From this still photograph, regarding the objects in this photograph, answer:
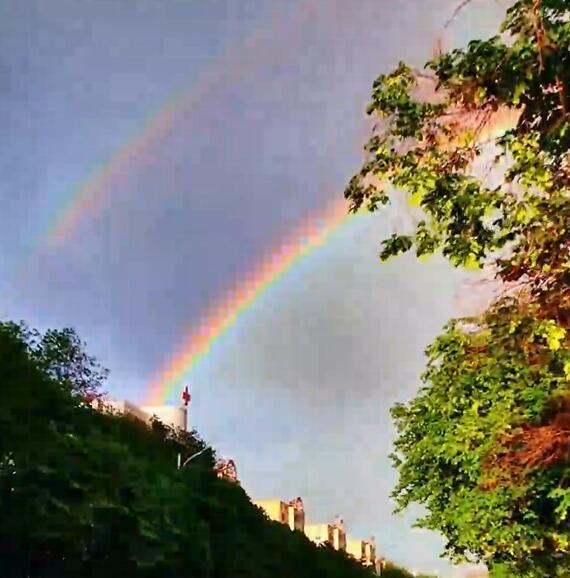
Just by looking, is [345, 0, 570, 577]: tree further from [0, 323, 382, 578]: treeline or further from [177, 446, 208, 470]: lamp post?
[177, 446, 208, 470]: lamp post

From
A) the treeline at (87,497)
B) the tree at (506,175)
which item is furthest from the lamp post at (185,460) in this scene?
the tree at (506,175)

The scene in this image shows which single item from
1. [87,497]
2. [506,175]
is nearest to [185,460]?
[87,497]

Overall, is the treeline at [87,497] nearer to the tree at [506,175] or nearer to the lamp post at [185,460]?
the lamp post at [185,460]

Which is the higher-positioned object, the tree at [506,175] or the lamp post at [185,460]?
the lamp post at [185,460]

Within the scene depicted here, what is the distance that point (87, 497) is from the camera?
2253 cm

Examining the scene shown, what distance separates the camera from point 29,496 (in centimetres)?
2091

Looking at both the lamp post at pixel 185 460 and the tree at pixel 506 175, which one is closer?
the tree at pixel 506 175

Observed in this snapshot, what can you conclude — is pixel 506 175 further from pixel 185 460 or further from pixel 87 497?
pixel 185 460

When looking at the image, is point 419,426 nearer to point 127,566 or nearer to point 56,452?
point 127,566

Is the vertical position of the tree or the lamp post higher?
the lamp post

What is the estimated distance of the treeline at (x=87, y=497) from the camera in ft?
68.9

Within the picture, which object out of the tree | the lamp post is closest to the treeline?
the lamp post

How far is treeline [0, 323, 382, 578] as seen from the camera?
21016 mm

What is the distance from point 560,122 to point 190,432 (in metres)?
39.9
